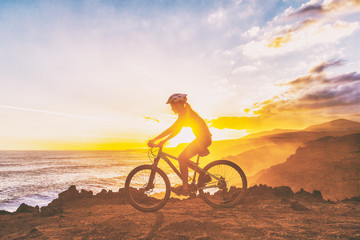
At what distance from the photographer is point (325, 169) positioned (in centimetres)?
2614

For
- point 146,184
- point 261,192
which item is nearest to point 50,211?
point 146,184

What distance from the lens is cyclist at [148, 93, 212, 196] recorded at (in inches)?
190

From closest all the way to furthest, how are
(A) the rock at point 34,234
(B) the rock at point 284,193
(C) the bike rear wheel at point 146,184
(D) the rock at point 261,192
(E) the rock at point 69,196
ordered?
(A) the rock at point 34,234, (C) the bike rear wheel at point 146,184, (B) the rock at point 284,193, (D) the rock at point 261,192, (E) the rock at point 69,196

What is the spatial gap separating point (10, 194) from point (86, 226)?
33253 mm

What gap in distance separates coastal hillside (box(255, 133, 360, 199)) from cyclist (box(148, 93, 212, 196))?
24.8 metres

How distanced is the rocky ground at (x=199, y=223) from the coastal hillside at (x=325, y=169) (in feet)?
73.4

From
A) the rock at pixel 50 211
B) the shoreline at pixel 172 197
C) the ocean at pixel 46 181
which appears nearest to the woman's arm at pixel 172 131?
the shoreline at pixel 172 197

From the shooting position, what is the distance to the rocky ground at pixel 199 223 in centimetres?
346

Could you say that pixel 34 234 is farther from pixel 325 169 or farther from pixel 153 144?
pixel 325 169

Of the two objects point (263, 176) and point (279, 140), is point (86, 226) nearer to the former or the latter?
point (263, 176)

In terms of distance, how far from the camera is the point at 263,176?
108ft

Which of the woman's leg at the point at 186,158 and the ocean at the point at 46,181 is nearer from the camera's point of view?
the woman's leg at the point at 186,158

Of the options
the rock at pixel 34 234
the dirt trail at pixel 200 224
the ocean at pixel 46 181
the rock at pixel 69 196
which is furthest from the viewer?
the ocean at pixel 46 181

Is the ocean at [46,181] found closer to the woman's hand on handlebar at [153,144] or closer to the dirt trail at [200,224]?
the dirt trail at [200,224]
